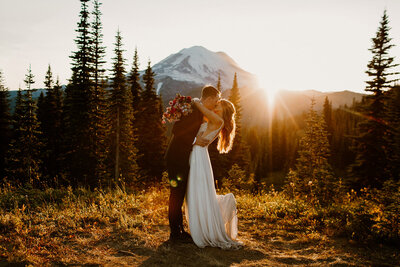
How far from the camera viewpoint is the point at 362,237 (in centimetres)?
545

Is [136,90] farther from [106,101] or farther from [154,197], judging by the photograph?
[154,197]

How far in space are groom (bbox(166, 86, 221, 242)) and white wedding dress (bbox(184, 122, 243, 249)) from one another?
0.51 ft

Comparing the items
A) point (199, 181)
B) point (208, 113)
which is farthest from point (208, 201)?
point (208, 113)

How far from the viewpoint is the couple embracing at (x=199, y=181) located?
17.4 feet

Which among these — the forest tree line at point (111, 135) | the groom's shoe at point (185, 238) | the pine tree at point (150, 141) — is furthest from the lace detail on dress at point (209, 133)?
the pine tree at point (150, 141)

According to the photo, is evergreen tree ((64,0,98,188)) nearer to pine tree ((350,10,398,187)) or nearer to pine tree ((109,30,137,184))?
pine tree ((109,30,137,184))

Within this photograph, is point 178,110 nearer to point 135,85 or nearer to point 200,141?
point 200,141

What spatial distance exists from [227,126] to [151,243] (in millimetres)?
2971

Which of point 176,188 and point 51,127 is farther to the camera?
point 51,127

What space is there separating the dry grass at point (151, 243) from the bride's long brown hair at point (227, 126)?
2235 mm

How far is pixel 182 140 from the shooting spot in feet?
17.5

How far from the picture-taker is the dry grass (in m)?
4.51

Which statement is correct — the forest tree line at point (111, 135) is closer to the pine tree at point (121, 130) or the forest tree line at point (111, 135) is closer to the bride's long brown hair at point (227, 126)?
the pine tree at point (121, 130)

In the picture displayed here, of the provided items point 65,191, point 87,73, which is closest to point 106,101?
point 87,73
